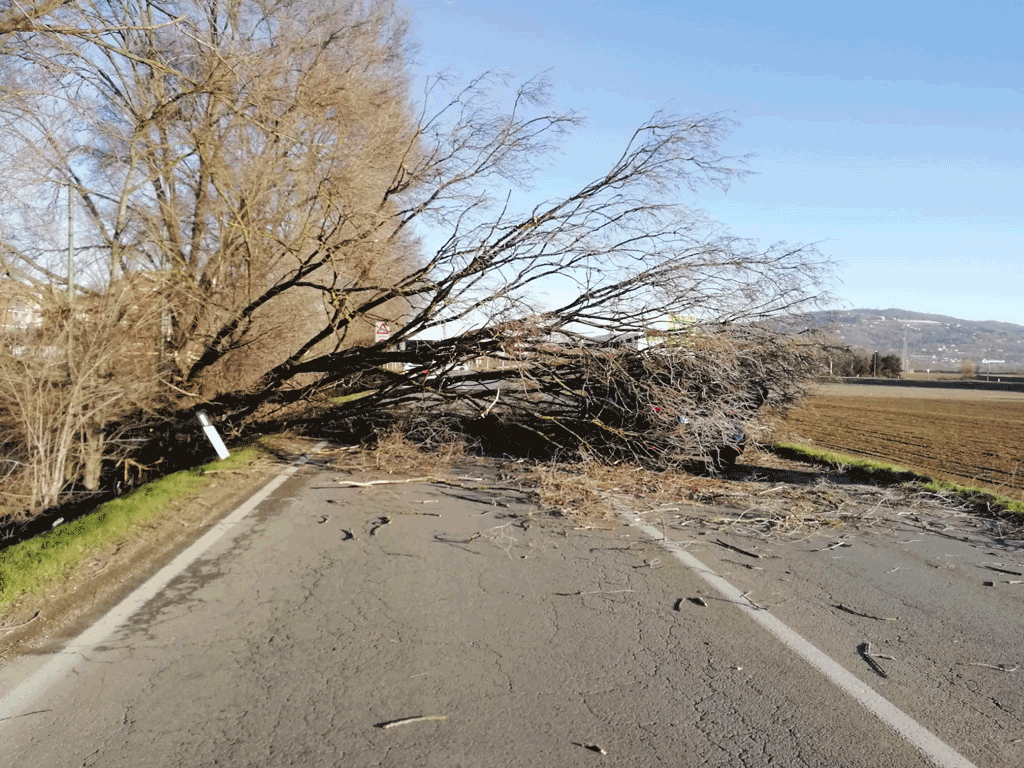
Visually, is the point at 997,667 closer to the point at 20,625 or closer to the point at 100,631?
the point at 100,631

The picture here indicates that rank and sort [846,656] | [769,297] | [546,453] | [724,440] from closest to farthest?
1. [846,656]
2. [724,440]
3. [769,297]
4. [546,453]

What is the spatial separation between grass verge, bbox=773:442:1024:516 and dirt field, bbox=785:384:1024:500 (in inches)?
30.6

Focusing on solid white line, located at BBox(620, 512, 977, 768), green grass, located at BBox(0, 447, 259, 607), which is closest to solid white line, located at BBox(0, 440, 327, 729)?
green grass, located at BBox(0, 447, 259, 607)

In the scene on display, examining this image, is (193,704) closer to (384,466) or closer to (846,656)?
(846,656)

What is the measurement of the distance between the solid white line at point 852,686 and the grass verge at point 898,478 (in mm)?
4751

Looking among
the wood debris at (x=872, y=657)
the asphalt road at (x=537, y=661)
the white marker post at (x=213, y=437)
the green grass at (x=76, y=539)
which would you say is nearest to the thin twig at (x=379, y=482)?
the green grass at (x=76, y=539)

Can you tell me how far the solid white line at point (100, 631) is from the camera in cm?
417

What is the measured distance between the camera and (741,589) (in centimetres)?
609

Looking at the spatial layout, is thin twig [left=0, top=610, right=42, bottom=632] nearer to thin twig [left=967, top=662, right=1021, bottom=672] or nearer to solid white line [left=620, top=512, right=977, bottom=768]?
solid white line [left=620, top=512, right=977, bottom=768]

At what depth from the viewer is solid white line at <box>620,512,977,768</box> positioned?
3.69 meters

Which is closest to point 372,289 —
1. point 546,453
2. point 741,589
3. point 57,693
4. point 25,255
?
point 546,453

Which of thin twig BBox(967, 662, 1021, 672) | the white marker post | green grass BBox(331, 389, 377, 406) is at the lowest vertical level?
thin twig BBox(967, 662, 1021, 672)

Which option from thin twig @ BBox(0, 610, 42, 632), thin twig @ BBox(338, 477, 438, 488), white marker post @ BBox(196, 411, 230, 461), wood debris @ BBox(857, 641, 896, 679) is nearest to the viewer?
wood debris @ BBox(857, 641, 896, 679)

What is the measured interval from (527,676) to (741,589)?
226 centimetres
